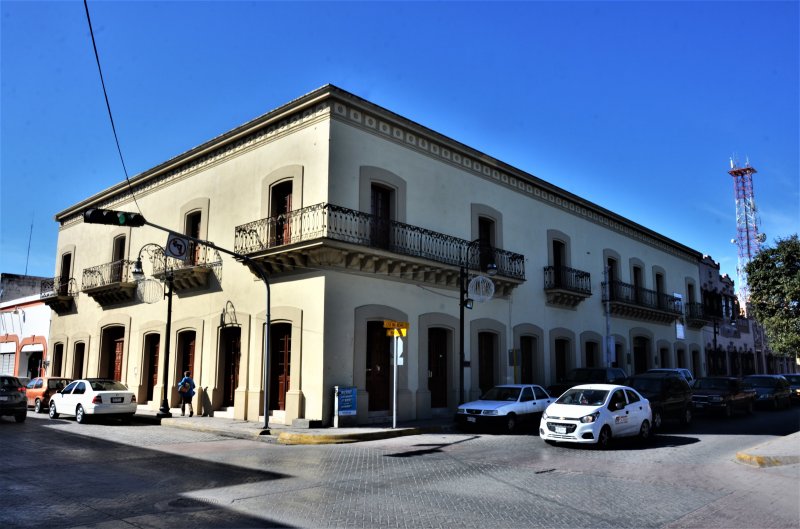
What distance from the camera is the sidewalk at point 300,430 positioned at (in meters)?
14.4

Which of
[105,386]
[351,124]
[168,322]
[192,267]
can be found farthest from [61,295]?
[351,124]

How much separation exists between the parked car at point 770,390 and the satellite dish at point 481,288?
12.1 meters

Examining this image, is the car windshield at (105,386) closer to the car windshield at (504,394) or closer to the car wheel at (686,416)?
the car windshield at (504,394)

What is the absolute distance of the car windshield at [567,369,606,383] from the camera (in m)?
20.8

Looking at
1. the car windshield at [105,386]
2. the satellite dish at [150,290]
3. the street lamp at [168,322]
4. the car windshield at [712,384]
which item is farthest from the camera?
the satellite dish at [150,290]

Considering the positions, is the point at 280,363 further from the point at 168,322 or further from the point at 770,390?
the point at 770,390

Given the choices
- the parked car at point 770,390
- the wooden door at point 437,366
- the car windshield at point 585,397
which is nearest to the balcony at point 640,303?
the parked car at point 770,390

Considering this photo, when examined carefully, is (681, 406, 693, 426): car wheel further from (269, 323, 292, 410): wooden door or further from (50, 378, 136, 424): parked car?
(50, 378, 136, 424): parked car

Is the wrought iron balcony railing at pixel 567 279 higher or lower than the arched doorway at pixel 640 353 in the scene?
higher

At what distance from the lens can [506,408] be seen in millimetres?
15906

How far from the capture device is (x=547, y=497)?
829 centimetres

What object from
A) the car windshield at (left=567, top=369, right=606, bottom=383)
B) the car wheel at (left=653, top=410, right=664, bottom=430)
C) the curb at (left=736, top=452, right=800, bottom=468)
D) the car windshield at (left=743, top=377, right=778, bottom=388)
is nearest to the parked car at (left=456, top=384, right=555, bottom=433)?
the car wheel at (left=653, top=410, right=664, bottom=430)

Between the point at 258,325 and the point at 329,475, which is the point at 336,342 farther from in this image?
the point at 329,475

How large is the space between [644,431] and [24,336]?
32.3 m
